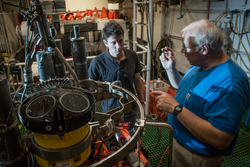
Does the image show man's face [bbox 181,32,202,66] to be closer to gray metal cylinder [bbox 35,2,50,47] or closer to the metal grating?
gray metal cylinder [bbox 35,2,50,47]

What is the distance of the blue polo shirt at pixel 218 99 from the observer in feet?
3.02

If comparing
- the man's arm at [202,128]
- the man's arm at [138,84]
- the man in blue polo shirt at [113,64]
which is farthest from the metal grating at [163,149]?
the man's arm at [202,128]

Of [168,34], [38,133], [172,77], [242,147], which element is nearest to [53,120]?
[38,133]

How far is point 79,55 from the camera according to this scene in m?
1.10

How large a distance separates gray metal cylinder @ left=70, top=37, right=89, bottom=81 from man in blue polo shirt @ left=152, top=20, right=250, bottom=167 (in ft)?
1.63

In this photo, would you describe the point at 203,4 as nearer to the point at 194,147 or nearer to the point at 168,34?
the point at 168,34

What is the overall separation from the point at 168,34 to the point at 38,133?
190 inches

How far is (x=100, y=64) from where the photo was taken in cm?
171

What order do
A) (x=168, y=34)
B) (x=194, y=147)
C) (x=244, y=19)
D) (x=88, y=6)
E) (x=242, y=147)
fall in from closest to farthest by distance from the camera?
(x=194, y=147) → (x=242, y=147) → (x=244, y=19) → (x=168, y=34) → (x=88, y=6)

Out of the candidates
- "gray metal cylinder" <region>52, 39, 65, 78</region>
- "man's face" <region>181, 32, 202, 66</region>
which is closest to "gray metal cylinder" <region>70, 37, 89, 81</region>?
"gray metal cylinder" <region>52, 39, 65, 78</region>

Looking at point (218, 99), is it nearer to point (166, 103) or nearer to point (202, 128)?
point (202, 128)

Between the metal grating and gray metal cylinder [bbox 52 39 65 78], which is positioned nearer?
gray metal cylinder [bbox 52 39 65 78]

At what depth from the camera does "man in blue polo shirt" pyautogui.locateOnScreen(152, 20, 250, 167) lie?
0.93 m

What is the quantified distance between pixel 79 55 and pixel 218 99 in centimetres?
86
